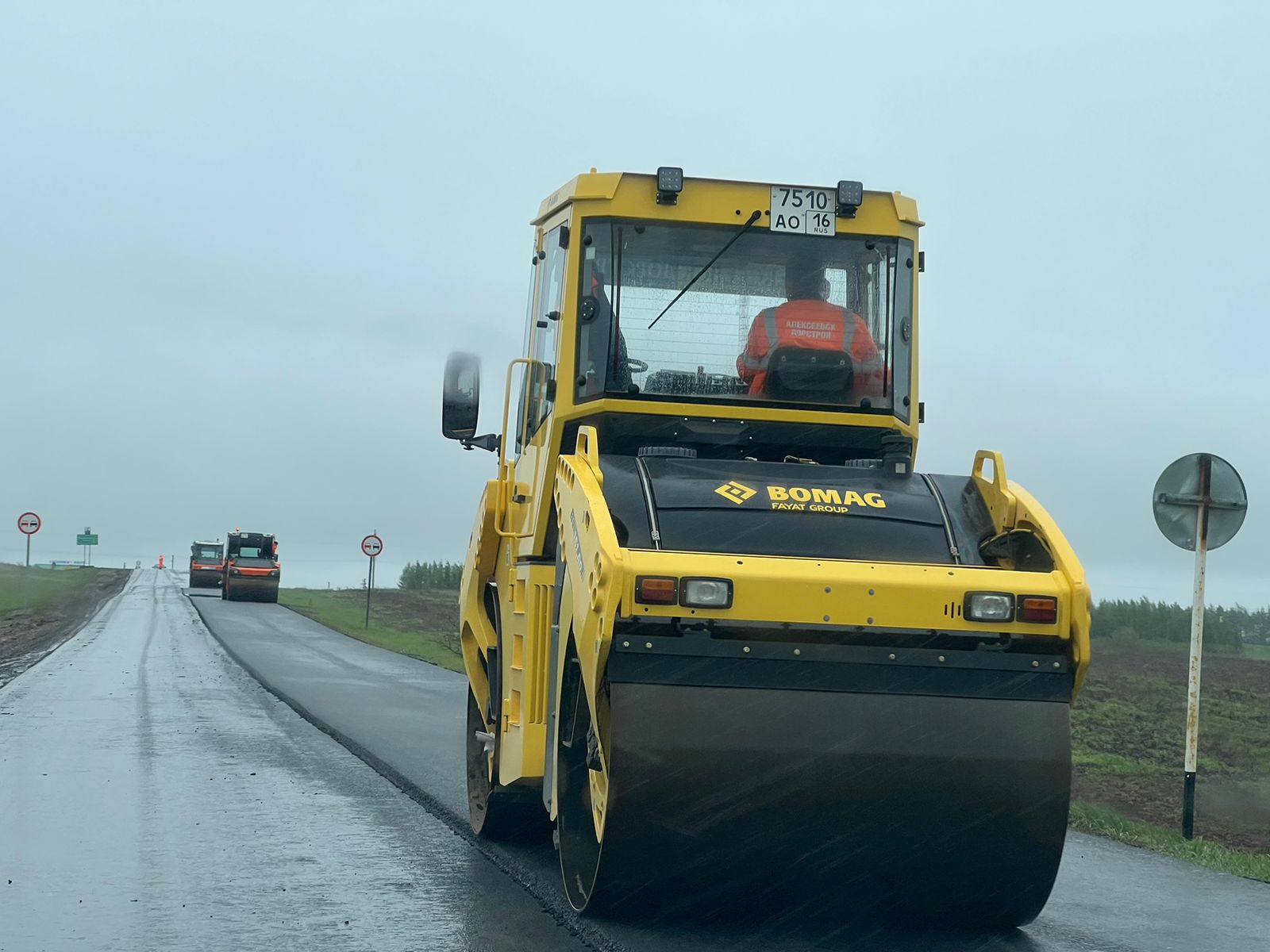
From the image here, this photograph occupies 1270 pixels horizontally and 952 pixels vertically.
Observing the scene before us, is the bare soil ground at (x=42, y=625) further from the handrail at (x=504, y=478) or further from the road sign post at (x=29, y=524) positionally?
the handrail at (x=504, y=478)

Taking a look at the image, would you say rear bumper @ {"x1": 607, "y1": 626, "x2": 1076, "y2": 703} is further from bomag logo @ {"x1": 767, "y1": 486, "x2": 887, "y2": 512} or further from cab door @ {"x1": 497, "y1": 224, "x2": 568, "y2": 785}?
cab door @ {"x1": 497, "y1": 224, "x2": 568, "y2": 785}

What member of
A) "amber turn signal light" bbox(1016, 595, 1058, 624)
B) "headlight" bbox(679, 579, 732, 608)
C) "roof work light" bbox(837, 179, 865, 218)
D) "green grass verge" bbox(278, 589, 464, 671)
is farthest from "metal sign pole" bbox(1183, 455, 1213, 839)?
"green grass verge" bbox(278, 589, 464, 671)

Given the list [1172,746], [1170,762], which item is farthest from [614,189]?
[1172,746]

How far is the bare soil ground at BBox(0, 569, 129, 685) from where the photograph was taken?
26502mm

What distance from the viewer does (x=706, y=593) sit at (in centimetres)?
557

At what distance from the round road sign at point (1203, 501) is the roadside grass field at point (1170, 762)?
1.78 m

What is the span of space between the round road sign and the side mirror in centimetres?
510

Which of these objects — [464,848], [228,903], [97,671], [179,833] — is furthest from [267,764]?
[97,671]

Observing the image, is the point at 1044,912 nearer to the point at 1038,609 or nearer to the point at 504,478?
the point at 1038,609

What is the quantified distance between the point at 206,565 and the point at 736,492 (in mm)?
66464

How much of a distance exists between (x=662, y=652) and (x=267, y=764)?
23.2ft

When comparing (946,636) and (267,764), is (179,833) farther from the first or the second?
(946,636)

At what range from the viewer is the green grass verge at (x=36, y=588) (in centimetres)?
4756

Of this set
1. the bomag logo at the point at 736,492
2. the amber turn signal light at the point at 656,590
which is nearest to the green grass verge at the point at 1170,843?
the bomag logo at the point at 736,492
